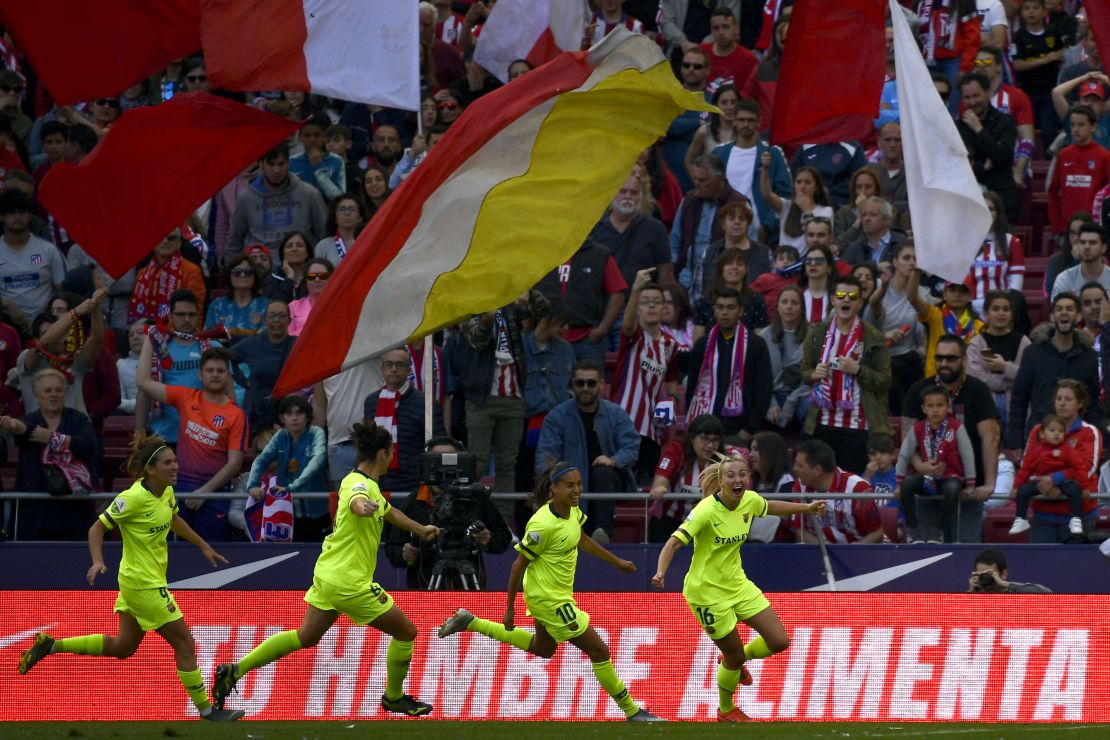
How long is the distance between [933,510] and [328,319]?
15.7 feet

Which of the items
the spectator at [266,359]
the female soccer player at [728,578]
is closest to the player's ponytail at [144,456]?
the spectator at [266,359]

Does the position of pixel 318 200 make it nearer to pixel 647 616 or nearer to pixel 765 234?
pixel 765 234

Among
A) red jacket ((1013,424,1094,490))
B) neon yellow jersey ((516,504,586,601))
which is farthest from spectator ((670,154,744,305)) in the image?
neon yellow jersey ((516,504,586,601))

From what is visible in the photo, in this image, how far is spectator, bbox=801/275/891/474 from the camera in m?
14.9

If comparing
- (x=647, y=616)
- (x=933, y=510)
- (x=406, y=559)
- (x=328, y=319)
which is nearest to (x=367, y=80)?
(x=328, y=319)

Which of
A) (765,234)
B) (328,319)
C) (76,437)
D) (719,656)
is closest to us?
(328,319)

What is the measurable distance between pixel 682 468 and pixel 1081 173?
5.62m

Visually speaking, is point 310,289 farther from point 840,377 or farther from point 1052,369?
point 1052,369

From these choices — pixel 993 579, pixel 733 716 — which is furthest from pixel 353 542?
pixel 993 579

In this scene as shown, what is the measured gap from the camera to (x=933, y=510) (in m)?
13.9

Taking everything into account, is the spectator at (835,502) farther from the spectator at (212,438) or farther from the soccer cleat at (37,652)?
the soccer cleat at (37,652)

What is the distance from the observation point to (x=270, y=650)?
12.4 m

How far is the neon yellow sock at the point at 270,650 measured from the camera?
12.4 m

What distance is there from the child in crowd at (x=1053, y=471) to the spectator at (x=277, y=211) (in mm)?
7265
